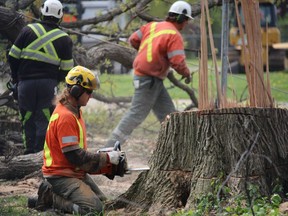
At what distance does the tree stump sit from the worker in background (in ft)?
1.16

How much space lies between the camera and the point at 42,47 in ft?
29.7

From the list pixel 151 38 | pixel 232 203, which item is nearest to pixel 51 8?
pixel 151 38

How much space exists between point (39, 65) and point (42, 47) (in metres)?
0.21

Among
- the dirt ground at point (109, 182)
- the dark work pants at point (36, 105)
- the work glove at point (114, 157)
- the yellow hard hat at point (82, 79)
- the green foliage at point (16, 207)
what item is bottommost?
the dirt ground at point (109, 182)

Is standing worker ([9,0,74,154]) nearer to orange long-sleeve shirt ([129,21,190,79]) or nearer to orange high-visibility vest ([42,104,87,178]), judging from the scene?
orange long-sleeve shirt ([129,21,190,79])

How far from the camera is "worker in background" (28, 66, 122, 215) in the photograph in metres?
6.62

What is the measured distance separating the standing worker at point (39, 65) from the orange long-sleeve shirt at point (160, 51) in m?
1.17

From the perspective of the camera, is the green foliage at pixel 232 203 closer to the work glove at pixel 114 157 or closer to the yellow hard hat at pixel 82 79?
the work glove at pixel 114 157

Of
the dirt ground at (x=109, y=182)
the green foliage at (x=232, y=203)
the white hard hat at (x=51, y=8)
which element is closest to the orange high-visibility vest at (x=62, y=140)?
the dirt ground at (x=109, y=182)

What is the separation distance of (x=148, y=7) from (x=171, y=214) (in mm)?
5588

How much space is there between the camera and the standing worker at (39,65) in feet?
29.6

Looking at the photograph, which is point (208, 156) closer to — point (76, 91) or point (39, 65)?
point (76, 91)

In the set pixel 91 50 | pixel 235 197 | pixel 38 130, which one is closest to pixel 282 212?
pixel 235 197

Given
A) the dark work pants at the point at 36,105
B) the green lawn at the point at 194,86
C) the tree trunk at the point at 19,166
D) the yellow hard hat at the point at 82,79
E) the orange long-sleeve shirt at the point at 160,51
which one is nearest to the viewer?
the yellow hard hat at the point at 82,79
